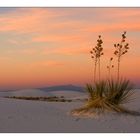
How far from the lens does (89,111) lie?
1026cm

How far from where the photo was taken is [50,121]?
381 inches

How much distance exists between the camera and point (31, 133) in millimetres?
8734

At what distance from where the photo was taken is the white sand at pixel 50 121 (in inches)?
358

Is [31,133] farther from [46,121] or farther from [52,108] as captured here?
[52,108]

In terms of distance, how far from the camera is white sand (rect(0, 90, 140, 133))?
29.8 feet

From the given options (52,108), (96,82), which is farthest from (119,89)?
(52,108)
